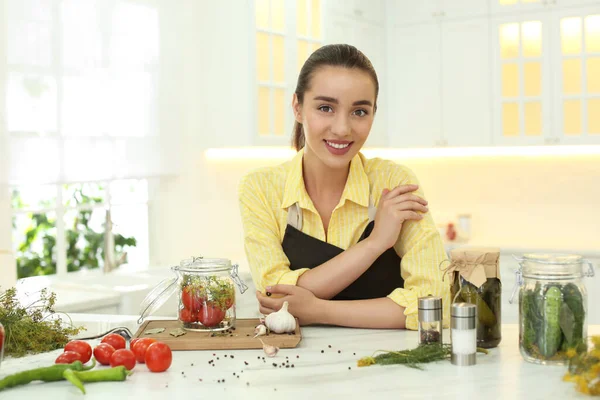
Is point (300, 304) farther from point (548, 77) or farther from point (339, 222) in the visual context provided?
point (548, 77)

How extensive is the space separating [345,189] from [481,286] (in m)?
0.74

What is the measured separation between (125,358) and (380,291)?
97 centimetres

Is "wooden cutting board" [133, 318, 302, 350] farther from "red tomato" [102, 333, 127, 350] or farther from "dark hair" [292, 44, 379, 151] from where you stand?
"dark hair" [292, 44, 379, 151]

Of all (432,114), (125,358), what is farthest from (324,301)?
(432,114)

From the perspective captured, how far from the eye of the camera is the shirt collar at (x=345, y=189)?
260cm

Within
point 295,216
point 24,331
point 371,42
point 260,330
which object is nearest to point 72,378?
point 24,331

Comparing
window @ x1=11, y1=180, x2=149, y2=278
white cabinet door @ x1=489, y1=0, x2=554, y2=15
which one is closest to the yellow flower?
window @ x1=11, y1=180, x2=149, y2=278

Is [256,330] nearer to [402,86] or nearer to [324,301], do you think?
[324,301]

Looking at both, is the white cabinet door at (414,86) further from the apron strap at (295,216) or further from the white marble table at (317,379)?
the white marble table at (317,379)

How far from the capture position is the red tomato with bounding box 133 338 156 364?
6.18ft

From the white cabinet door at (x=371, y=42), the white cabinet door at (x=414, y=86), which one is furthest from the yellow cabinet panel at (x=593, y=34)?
the white cabinet door at (x=371, y=42)

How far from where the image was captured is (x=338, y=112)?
2.49 meters

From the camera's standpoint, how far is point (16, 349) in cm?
205

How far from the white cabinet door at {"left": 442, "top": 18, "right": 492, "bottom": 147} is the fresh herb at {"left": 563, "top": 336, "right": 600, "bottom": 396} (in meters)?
4.10
